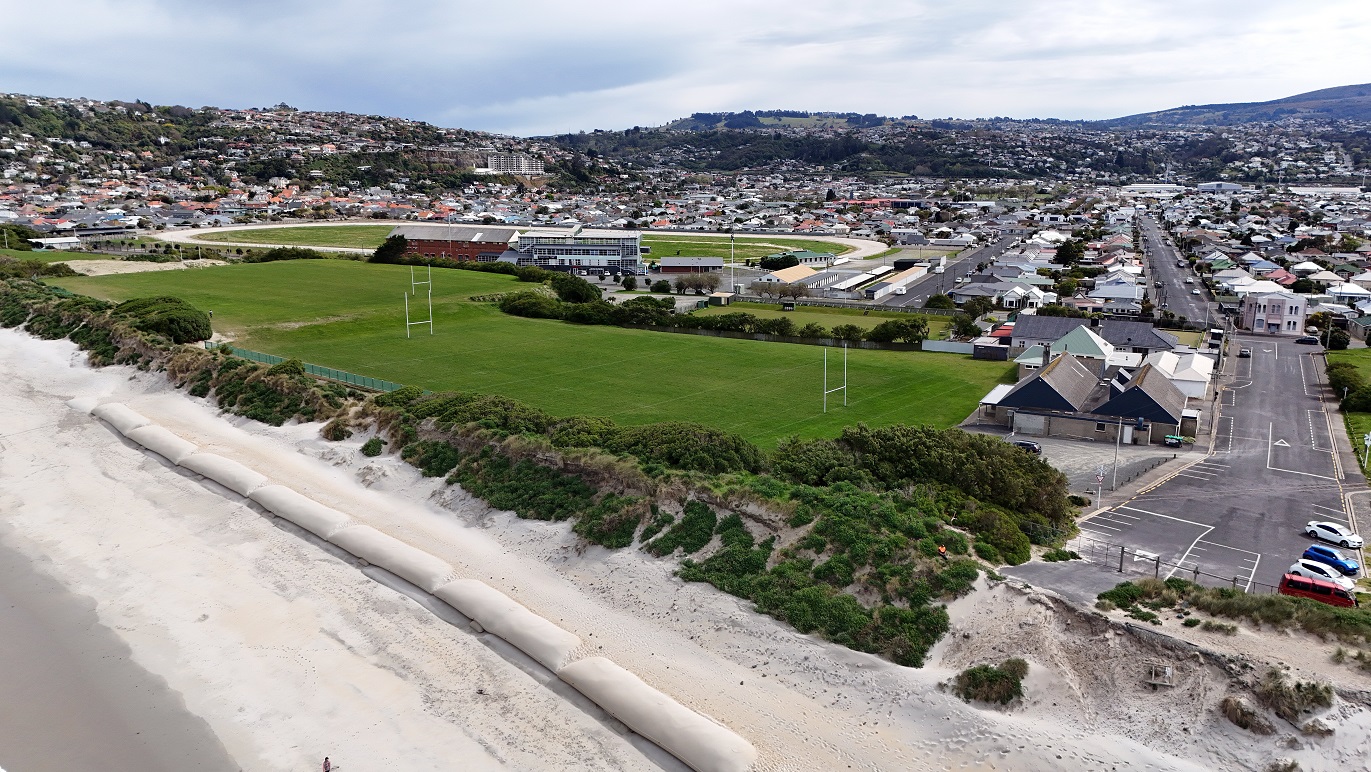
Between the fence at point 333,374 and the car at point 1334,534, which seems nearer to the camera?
the car at point 1334,534

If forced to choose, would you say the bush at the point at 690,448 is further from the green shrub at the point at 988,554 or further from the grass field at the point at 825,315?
the grass field at the point at 825,315

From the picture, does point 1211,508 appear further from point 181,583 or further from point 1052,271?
point 1052,271

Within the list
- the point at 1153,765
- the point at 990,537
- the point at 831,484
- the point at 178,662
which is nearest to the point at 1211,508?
the point at 990,537

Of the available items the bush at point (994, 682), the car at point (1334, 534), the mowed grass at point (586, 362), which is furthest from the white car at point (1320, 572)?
the mowed grass at point (586, 362)

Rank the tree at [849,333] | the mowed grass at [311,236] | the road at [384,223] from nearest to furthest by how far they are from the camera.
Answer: the tree at [849,333] → the road at [384,223] → the mowed grass at [311,236]

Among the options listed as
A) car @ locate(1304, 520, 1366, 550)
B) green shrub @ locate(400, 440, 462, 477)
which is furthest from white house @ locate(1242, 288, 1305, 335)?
green shrub @ locate(400, 440, 462, 477)

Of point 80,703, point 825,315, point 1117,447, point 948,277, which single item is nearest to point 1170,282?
point 948,277

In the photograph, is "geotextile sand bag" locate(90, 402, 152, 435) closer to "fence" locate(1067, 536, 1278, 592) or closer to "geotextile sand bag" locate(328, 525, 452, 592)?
"geotextile sand bag" locate(328, 525, 452, 592)
